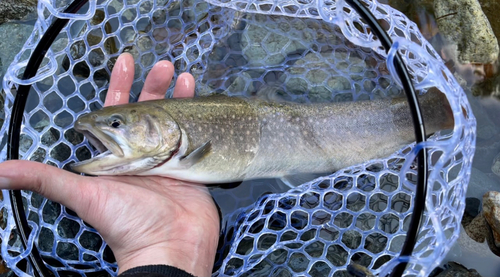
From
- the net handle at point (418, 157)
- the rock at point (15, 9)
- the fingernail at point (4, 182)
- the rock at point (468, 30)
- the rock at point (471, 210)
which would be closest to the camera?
the net handle at point (418, 157)

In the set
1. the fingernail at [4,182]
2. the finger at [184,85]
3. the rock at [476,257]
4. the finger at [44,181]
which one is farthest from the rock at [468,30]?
the fingernail at [4,182]

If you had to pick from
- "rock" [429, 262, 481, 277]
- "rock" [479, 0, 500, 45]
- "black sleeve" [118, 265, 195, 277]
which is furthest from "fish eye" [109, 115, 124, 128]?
"rock" [479, 0, 500, 45]

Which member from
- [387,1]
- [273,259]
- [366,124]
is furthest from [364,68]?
[273,259]

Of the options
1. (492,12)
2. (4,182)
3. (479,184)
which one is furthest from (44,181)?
(492,12)

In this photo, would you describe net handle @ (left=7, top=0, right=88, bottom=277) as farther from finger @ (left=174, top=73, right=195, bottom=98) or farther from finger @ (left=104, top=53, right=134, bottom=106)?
finger @ (left=174, top=73, right=195, bottom=98)

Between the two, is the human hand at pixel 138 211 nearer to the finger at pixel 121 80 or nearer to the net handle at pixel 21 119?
the net handle at pixel 21 119

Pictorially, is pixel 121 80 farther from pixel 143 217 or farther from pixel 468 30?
pixel 468 30

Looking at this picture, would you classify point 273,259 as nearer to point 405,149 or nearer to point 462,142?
point 405,149
